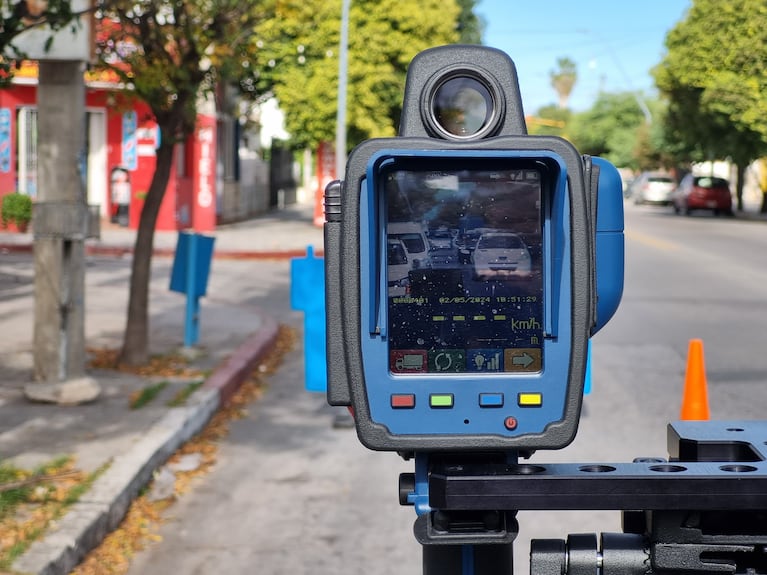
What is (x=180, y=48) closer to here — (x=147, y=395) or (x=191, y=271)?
(x=191, y=271)

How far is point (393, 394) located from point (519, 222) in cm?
40

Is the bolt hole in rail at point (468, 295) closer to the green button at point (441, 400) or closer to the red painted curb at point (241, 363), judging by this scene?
the green button at point (441, 400)

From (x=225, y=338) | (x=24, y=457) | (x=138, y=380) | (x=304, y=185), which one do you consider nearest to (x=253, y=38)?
(x=225, y=338)

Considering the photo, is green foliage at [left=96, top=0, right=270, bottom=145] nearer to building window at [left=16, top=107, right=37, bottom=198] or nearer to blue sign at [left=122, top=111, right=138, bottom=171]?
building window at [left=16, top=107, right=37, bottom=198]

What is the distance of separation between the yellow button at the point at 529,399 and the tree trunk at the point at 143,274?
862 cm

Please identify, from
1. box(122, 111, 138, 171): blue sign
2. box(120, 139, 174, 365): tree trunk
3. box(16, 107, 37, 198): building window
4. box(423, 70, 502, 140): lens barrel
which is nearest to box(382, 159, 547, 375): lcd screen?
box(423, 70, 502, 140): lens barrel

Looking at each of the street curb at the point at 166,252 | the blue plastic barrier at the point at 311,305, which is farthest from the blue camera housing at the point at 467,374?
the street curb at the point at 166,252

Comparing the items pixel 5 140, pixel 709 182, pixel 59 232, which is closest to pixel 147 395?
pixel 59 232

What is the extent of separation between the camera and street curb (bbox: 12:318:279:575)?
5.14 meters

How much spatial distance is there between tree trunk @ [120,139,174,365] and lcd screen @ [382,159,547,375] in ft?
28.0

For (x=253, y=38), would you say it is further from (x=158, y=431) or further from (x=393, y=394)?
(x=393, y=394)

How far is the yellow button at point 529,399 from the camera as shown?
88.4 inches

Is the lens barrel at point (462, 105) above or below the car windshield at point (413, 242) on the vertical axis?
above

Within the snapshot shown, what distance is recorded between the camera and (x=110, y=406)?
8.66 meters
